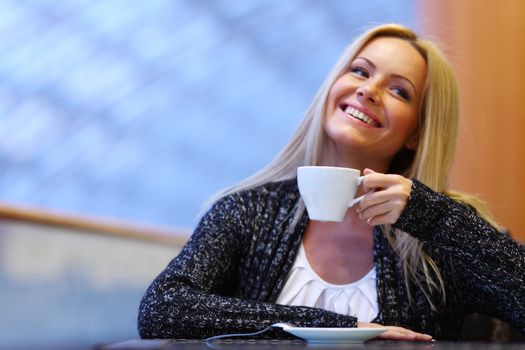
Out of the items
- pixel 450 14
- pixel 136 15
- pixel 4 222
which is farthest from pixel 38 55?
pixel 450 14

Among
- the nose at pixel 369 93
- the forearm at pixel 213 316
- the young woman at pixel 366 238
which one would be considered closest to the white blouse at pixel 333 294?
the young woman at pixel 366 238

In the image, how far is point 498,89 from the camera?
324 cm

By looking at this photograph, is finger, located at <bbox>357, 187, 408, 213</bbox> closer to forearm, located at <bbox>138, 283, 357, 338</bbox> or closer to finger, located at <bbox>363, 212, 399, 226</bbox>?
finger, located at <bbox>363, 212, 399, 226</bbox>

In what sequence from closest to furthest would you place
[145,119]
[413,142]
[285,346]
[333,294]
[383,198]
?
[285,346] < [383,198] < [333,294] < [413,142] < [145,119]

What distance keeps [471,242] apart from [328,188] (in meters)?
0.33

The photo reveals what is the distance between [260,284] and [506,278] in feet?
1.47

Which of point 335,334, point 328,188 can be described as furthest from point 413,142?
point 335,334

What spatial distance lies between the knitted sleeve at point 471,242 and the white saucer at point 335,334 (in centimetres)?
34

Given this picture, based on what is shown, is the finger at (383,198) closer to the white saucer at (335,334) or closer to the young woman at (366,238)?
the young woman at (366,238)

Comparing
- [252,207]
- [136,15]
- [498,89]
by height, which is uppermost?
[136,15]

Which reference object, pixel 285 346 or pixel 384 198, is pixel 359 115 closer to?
pixel 384 198

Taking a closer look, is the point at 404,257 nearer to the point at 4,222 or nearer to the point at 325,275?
the point at 325,275

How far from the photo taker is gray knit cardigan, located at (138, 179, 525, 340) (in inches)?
48.0

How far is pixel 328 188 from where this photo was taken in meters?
1.13
